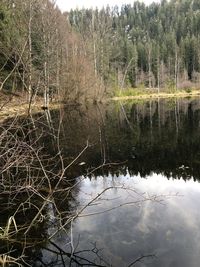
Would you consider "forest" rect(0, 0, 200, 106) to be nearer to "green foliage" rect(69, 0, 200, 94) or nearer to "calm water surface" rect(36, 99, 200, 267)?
"green foliage" rect(69, 0, 200, 94)

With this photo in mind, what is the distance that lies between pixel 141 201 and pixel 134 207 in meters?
0.34

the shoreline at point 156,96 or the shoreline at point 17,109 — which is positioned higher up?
the shoreline at point 17,109

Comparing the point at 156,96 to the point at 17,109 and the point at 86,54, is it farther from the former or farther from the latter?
the point at 17,109

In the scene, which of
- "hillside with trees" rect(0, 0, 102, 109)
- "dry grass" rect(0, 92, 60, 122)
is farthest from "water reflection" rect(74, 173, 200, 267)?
"hillside with trees" rect(0, 0, 102, 109)

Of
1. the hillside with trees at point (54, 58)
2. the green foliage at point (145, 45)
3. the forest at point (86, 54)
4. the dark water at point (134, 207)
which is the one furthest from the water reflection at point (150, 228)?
the green foliage at point (145, 45)

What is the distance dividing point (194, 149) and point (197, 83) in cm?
7637

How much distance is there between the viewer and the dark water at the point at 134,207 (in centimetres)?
686

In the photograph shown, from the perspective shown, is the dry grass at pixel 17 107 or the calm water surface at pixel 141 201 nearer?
the calm water surface at pixel 141 201

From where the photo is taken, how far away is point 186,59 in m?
106

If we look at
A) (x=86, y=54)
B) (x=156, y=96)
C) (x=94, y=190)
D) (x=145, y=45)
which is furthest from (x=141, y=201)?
(x=145, y=45)

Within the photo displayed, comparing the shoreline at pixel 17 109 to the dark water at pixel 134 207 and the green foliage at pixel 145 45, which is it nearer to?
the dark water at pixel 134 207

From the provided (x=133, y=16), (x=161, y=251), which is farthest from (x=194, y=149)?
(x=133, y=16)

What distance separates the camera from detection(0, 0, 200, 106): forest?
18.9 m

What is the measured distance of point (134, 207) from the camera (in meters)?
9.35
